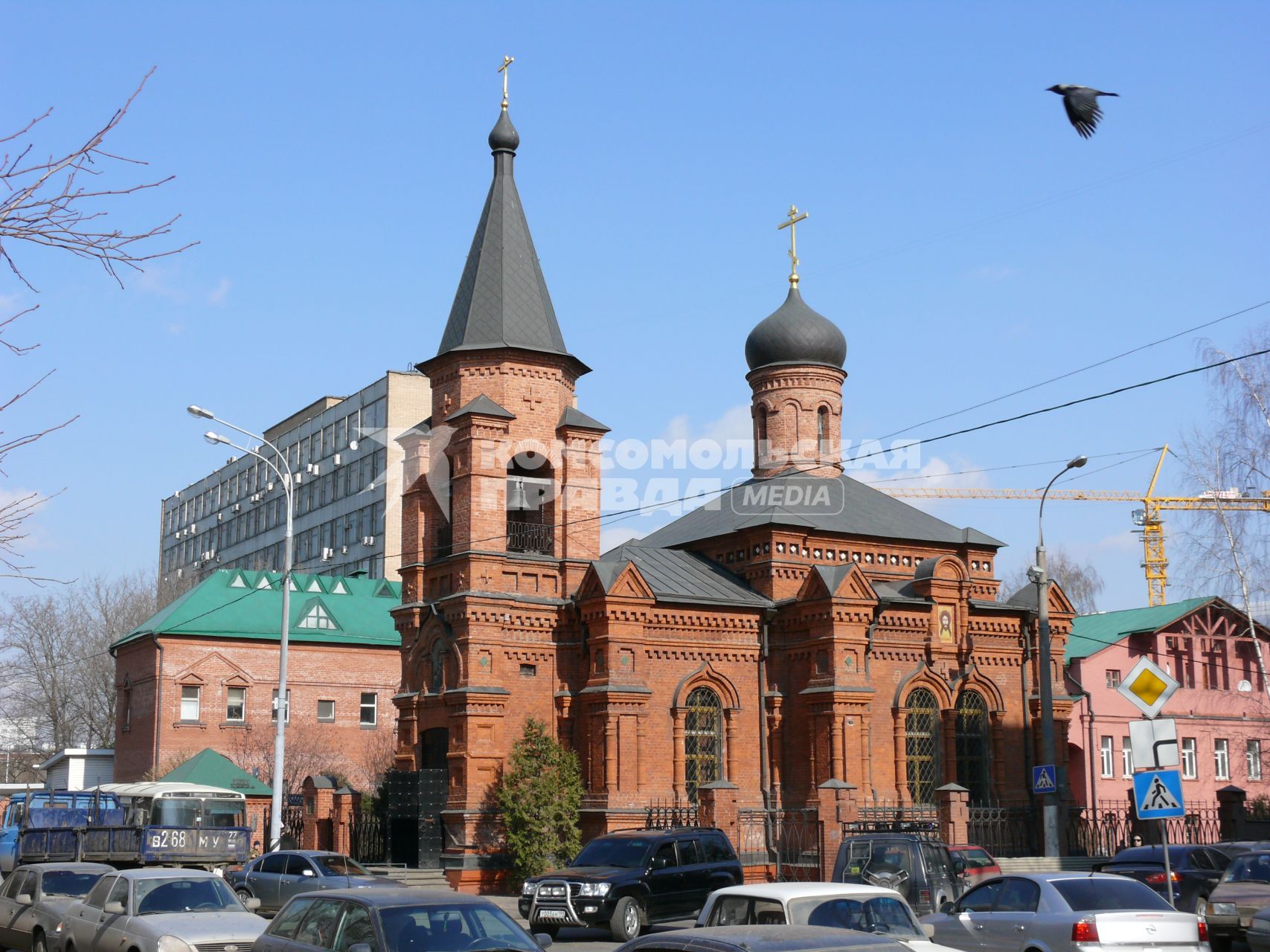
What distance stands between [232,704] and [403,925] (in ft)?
121

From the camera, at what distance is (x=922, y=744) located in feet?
102

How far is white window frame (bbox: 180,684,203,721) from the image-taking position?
→ 4378 centimetres

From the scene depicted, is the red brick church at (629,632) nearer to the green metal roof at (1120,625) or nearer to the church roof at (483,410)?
the church roof at (483,410)

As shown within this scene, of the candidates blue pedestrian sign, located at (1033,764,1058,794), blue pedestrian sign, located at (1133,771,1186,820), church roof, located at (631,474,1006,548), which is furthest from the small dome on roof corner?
blue pedestrian sign, located at (1133,771,1186,820)

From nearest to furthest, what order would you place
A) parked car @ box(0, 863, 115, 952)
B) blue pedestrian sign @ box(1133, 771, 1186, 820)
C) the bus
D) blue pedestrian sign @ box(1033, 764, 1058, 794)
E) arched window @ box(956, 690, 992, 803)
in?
blue pedestrian sign @ box(1133, 771, 1186, 820) < parked car @ box(0, 863, 115, 952) < the bus < blue pedestrian sign @ box(1033, 764, 1058, 794) < arched window @ box(956, 690, 992, 803)

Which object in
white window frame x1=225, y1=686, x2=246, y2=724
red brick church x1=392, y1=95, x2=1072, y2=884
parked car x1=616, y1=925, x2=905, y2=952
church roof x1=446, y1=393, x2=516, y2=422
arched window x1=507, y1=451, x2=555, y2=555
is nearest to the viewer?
parked car x1=616, y1=925, x2=905, y2=952

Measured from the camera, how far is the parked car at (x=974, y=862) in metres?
21.4

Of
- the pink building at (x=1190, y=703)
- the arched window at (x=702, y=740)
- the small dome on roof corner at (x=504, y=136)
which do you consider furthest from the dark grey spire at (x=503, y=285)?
the pink building at (x=1190, y=703)

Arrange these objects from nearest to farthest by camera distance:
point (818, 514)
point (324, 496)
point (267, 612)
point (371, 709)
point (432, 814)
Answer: point (432, 814)
point (818, 514)
point (267, 612)
point (371, 709)
point (324, 496)

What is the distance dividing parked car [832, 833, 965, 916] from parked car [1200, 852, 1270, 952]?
3220 millimetres

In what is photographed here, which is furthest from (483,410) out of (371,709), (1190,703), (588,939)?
(1190,703)

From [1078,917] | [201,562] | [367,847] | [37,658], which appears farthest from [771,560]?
[201,562]

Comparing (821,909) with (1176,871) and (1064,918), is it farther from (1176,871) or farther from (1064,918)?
(1176,871)

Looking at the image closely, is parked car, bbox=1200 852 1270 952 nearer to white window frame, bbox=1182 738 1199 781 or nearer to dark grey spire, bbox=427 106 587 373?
dark grey spire, bbox=427 106 587 373
